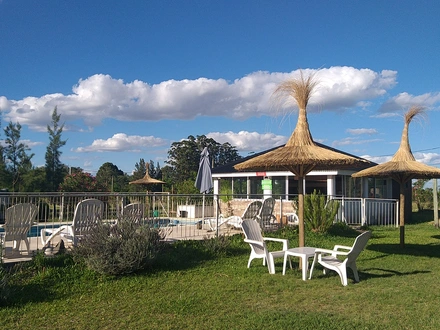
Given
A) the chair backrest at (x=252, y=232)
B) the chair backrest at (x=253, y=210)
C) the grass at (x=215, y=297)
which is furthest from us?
the chair backrest at (x=253, y=210)

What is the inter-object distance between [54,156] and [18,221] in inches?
705

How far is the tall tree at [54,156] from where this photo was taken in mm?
24469

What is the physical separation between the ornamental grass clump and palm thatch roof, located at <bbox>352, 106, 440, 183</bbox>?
249 inches

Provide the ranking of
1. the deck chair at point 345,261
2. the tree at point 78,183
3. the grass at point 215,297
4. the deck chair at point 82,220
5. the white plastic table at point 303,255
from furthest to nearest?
the tree at point 78,183, the deck chair at point 82,220, the white plastic table at point 303,255, the deck chair at point 345,261, the grass at point 215,297

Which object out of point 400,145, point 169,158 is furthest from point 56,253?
point 169,158

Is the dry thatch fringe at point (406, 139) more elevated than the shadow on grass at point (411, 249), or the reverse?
the dry thatch fringe at point (406, 139)

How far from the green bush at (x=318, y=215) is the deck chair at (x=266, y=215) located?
1431mm

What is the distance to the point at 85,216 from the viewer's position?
8398 mm

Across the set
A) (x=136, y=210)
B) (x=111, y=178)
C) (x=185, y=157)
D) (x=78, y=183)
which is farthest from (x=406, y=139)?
(x=185, y=157)

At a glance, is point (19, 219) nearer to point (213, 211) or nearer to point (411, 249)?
point (213, 211)

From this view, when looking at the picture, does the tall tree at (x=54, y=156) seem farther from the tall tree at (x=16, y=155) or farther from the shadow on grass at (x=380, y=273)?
the shadow on grass at (x=380, y=273)

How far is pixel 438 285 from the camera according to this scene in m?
7.13

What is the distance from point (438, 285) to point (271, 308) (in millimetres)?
3260

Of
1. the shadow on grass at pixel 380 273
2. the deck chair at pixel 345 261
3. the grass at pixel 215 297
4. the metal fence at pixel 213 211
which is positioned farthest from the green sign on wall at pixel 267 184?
the deck chair at pixel 345 261
